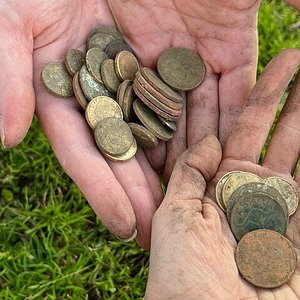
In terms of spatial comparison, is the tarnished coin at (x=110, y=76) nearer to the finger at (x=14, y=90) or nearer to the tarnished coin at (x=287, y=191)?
the finger at (x=14, y=90)

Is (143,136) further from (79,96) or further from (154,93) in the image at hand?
(79,96)

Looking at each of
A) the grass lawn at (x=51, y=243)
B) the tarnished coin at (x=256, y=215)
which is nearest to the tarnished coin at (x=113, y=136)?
the tarnished coin at (x=256, y=215)

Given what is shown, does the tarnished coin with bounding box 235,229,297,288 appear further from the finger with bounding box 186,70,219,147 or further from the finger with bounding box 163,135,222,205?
the finger with bounding box 186,70,219,147

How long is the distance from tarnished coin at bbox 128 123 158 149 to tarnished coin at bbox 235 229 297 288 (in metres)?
0.62

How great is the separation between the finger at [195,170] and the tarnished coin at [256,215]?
0.57 ft

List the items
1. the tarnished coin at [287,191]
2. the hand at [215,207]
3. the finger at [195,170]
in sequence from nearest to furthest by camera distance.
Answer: the hand at [215,207]
the finger at [195,170]
the tarnished coin at [287,191]

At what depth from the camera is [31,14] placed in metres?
2.86

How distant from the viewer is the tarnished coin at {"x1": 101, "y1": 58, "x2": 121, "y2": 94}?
2.91 metres

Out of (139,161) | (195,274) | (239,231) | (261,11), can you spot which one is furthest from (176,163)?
(261,11)

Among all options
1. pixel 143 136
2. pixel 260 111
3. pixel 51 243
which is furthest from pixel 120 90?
pixel 51 243

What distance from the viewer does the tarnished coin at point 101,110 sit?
2742 millimetres

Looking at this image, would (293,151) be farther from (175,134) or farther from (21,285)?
(21,285)

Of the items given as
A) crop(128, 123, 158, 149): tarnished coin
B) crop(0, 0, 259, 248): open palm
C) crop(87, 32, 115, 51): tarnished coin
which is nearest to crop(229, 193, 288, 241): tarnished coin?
crop(0, 0, 259, 248): open palm

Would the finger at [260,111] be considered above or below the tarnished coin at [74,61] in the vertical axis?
below
